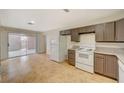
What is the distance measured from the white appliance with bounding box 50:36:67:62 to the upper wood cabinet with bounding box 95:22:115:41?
98.0 inches

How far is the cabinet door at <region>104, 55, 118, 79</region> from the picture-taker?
123 inches

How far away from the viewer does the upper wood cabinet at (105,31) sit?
341 cm

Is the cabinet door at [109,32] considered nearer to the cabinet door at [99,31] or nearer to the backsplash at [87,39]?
the cabinet door at [99,31]

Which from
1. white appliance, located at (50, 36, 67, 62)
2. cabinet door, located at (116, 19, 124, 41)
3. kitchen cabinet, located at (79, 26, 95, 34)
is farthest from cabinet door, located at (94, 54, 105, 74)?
white appliance, located at (50, 36, 67, 62)

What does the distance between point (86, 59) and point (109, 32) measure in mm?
1439

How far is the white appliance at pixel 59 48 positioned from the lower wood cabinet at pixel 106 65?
8.49 feet

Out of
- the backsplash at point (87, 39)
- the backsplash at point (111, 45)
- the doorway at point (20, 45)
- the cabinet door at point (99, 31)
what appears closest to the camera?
the backsplash at point (111, 45)

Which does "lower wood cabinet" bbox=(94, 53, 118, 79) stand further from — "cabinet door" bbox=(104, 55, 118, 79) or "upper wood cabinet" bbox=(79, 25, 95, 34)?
"upper wood cabinet" bbox=(79, 25, 95, 34)

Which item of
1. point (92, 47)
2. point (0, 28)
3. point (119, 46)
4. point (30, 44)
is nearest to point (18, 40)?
point (30, 44)

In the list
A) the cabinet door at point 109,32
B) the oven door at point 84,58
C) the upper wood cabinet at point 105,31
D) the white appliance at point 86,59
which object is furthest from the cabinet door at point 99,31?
the oven door at point 84,58
